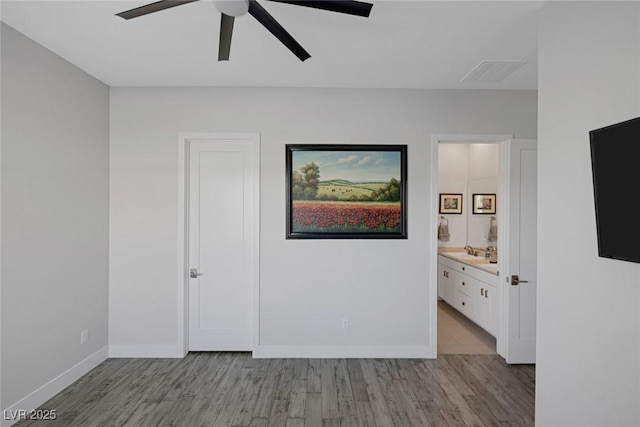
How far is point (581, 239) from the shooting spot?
170cm

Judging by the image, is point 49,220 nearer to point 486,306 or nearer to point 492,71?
point 492,71

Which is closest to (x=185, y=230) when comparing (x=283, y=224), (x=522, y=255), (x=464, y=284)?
(x=283, y=224)

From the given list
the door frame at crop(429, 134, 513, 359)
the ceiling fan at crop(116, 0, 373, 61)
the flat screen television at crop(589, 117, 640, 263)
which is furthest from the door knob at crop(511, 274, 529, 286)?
the ceiling fan at crop(116, 0, 373, 61)

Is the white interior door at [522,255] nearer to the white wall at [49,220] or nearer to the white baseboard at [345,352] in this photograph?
the white baseboard at [345,352]

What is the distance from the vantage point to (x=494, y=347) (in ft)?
12.4

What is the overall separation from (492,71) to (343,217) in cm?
186

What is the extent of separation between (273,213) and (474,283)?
2591 millimetres

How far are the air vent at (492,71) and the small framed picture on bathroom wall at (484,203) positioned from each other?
248 cm

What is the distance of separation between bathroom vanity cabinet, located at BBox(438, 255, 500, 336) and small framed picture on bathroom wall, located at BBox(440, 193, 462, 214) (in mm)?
801

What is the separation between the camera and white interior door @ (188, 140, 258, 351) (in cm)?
358

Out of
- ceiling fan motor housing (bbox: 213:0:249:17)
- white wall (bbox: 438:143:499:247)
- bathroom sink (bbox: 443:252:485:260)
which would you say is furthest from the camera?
white wall (bbox: 438:143:499:247)

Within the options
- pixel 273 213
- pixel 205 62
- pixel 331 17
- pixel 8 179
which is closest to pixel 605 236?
pixel 331 17

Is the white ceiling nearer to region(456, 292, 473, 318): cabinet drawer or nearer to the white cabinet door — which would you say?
the white cabinet door

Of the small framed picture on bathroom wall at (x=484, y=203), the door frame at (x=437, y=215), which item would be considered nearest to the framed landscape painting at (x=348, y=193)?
the door frame at (x=437, y=215)
